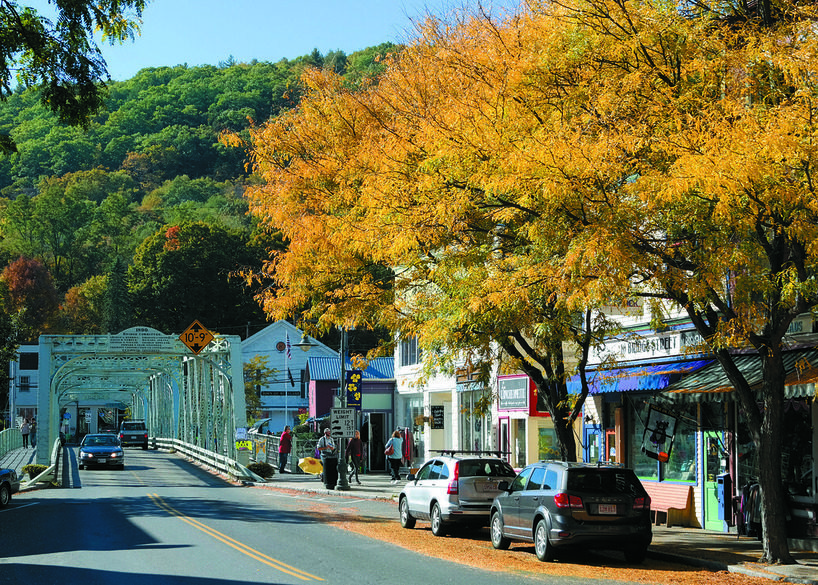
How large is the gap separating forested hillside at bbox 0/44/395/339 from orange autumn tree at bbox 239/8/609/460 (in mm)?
44619

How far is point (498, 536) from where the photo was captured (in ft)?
57.2

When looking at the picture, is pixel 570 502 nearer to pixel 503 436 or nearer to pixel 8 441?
pixel 503 436

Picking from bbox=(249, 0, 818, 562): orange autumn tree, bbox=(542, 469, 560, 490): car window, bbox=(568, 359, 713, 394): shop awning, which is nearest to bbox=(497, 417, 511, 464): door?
bbox=(568, 359, 713, 394): shop awning

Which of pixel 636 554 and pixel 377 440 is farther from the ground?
pixel 377 440

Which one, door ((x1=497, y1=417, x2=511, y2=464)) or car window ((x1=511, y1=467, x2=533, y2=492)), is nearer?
car window ((x1=511, y1=467, x2=533, y2=492))

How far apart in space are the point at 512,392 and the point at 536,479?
1307cm

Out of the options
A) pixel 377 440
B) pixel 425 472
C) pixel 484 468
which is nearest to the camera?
pixel 484 468

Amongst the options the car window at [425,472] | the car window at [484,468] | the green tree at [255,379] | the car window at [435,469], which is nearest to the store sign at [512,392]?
the car window at [425,472]

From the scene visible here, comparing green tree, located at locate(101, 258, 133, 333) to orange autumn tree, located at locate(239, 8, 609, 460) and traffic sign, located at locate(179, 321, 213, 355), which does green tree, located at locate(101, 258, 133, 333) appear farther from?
orange autumn tree, located at locate(239, 8, 609, 460)

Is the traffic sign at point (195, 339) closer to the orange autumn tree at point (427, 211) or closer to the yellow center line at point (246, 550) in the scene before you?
the yellow center line at point (246, 550)

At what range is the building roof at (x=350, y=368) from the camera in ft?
153

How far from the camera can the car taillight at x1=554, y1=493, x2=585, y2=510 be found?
15.3 metres

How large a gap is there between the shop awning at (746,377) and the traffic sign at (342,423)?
15.1 m

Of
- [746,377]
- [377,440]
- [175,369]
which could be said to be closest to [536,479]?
[746,377]
